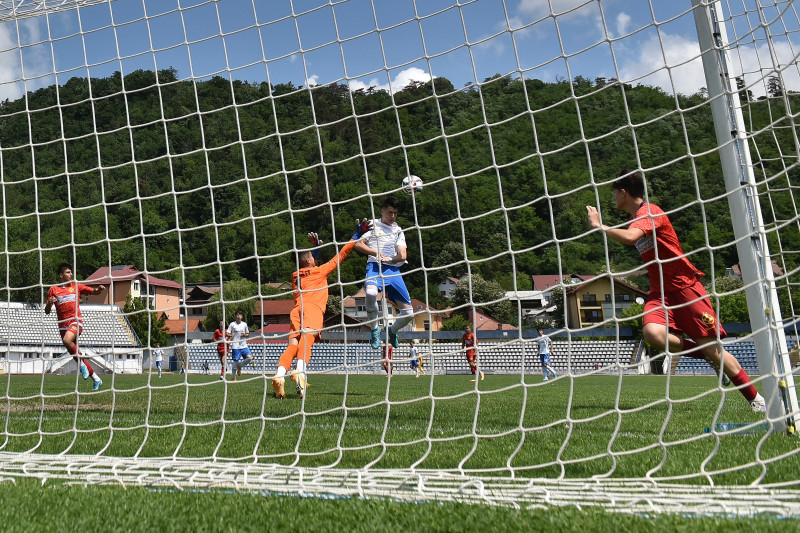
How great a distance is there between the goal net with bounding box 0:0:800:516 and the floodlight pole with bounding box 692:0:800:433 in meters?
0.01

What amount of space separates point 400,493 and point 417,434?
1.97 metres

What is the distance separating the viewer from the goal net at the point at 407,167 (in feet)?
11.8

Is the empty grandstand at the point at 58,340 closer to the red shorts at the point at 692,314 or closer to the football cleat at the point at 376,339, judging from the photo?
the football cleat at the point at 376,339

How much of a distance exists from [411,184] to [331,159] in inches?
43.4

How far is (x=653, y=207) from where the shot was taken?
14.4 feet

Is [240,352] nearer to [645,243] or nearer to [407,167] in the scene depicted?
[407,167]

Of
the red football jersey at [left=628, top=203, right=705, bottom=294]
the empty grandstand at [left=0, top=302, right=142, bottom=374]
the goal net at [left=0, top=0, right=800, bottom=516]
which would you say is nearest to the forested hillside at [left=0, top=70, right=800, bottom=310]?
the goal net at [left=0, top=0, right=800, bottom=516]

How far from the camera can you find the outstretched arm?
3822 mm

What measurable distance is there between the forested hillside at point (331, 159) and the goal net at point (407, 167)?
0.09 ft

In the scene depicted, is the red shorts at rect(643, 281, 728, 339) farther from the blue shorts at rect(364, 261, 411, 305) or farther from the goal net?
the blue shorts at rect(364, 261, 411, 305)

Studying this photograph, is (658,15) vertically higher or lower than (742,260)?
higher

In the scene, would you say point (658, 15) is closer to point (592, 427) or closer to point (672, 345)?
point (672, 345)

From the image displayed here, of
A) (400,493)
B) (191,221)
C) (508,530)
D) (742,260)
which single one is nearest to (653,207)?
(742,260)

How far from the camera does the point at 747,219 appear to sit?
412 cm
